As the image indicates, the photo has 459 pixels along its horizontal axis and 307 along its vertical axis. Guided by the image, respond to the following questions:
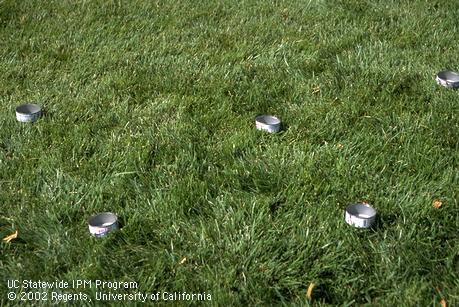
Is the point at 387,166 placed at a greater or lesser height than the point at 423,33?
lesser

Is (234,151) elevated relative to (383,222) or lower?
elevated

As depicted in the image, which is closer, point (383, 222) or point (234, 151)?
point (383, 222)

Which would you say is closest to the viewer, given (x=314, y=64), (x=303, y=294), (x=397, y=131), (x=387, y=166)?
(x=303, y=294)

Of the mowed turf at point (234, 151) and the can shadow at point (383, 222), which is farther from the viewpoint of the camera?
the can shadow at point (383, 222)

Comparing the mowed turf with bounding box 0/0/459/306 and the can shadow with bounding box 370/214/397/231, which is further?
the can shadow with bounding box 370/214/397/231

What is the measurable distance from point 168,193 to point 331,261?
0.87 m

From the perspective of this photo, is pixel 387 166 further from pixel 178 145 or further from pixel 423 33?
pixel 423 33

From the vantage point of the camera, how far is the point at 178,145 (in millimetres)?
3539

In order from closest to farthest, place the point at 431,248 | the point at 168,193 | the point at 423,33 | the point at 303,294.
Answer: the point at 303,294, the point at 431,248, the point at 168,193, the point at 423,33

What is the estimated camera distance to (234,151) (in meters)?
3.49

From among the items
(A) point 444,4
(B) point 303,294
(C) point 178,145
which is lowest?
(B) point 303,294

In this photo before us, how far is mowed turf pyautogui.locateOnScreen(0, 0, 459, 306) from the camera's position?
2.73 m

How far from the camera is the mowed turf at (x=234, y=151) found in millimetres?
2729

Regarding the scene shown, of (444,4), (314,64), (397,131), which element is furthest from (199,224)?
(444,4)
